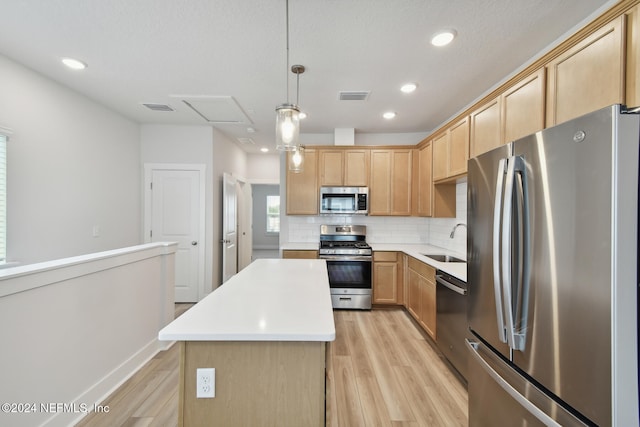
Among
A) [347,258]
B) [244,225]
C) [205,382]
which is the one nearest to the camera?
[205,382]

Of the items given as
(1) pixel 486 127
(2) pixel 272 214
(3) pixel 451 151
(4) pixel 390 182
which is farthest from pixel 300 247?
(2) pixel 272 214

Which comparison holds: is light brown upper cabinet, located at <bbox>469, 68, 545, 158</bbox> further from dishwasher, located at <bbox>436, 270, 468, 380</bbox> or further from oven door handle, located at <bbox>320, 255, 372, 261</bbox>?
oven door handle, located at <bbox>320, 255, 372, 261</bbox>

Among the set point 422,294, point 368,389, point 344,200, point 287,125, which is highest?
point 287,125

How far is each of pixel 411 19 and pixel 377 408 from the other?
2719 millimetres

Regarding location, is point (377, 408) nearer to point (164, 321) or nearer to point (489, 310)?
point (489, 310)

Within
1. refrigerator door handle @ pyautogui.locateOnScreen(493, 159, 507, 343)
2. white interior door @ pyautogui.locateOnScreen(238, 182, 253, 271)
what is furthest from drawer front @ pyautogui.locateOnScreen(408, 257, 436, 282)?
white interior door @ pyautogui.locateOnScreen(238, 182, 253, 271)

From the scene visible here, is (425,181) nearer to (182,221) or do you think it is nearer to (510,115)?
(510,115)

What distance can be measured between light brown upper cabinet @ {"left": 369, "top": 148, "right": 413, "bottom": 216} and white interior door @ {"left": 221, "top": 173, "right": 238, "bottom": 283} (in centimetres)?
233

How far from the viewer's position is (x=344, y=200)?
414 cm

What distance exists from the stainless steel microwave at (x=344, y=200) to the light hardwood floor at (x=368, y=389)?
1.75 m

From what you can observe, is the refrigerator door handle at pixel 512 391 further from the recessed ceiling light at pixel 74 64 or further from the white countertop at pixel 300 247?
the recessed ceiling light at pixel 74 64

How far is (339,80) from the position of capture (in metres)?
2.70

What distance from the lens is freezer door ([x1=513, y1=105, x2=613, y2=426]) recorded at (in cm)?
88

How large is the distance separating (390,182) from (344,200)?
0.75 m
